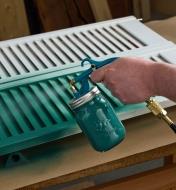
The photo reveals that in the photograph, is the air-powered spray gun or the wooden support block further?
the wooden support block

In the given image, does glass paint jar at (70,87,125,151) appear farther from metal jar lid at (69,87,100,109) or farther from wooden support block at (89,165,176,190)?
wooden support block at (89,165,176,190)

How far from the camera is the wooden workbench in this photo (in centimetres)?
87

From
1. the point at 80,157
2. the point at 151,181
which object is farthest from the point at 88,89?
the point at 151,181

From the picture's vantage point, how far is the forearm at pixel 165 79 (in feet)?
2.94

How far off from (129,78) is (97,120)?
132 millimetres

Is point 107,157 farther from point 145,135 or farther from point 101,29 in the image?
point 101,29

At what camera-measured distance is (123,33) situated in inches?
52.8

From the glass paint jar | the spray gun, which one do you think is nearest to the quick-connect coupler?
the spray gun

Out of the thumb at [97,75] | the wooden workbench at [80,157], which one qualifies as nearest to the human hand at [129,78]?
the thumb at [97,75]

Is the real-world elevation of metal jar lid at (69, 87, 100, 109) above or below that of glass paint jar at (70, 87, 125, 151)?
above

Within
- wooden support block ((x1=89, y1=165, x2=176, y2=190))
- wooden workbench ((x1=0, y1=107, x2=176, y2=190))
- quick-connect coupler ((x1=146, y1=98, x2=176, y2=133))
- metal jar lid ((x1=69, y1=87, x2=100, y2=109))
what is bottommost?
wooden support block ((x1=89, y1=165, x2=176, y2=190))

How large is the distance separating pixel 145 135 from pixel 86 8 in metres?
1.50

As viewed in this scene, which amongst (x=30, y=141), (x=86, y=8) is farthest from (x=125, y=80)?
(x=86, y=8)

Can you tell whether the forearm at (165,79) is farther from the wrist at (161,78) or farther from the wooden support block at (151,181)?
the wooden support block at (151,181)
